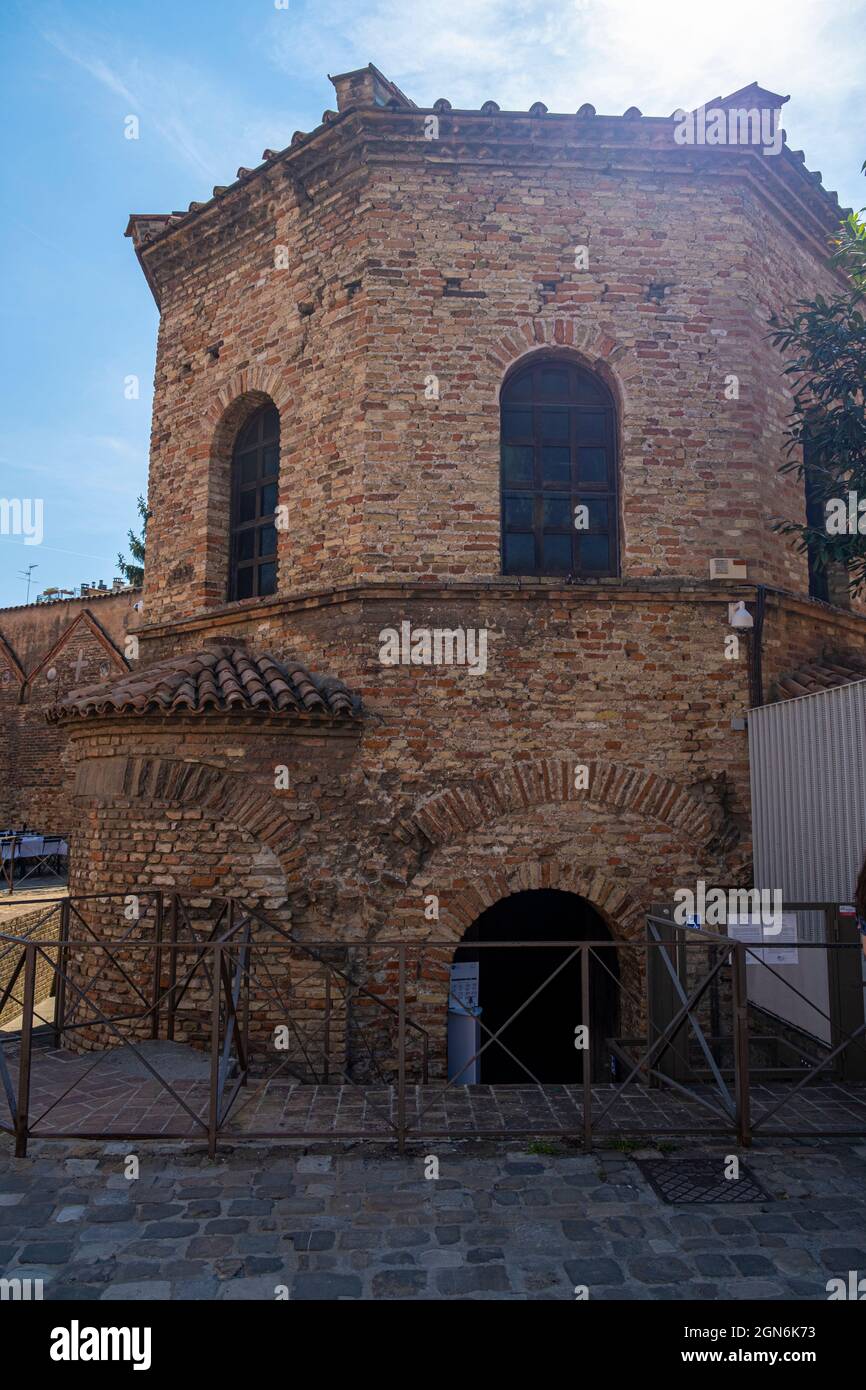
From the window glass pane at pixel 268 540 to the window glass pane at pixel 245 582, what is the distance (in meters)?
0.27

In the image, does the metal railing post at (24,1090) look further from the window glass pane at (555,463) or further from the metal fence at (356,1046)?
the window glass pane at (555,463)

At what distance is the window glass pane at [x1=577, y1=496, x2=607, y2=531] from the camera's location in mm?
8625

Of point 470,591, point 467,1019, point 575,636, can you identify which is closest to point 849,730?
point 575,636

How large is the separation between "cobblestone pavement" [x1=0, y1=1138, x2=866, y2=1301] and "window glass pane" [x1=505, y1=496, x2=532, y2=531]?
5.51 m

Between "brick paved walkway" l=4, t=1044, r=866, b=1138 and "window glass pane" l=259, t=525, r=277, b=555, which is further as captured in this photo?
"window glass pane" l=259, t=525, r=277, b=555

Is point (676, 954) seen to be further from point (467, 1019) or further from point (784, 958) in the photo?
point (467, 1019)

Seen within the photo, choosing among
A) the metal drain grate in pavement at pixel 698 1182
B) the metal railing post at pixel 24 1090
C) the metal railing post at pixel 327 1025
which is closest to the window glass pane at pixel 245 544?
the metal railing post at pixel 327 1025

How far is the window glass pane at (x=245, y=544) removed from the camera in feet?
32.2

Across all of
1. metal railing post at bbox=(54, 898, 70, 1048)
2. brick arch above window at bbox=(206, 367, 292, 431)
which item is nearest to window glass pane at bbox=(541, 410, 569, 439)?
brick arch above window at bbox=(206, 367, 292, 431)

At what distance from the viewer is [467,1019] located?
7.87 m

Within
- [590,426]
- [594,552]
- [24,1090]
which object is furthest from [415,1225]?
[590,426]

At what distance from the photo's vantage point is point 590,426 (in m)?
8.73

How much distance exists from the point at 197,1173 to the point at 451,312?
750 cm

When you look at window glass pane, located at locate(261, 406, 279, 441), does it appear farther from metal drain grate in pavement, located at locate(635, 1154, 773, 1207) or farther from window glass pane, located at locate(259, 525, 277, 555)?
metal drain grate in pavement, located at locate(635, 1154, 773, 1207)
